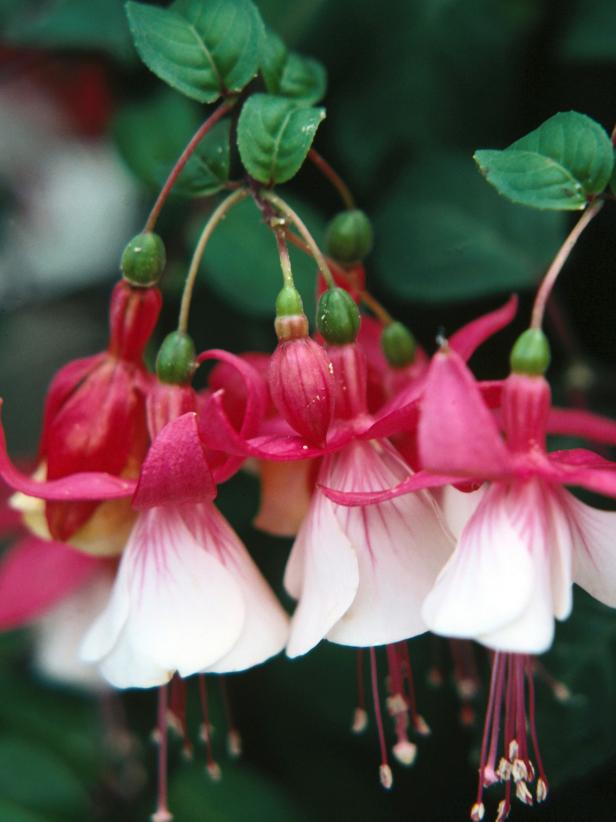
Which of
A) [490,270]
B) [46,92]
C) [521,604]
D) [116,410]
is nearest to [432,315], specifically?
[490,270]

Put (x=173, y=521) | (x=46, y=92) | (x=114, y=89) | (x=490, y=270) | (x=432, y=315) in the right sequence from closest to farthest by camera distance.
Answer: (x=173, y=521) < (x=490, y=270) < (x=432, y=315) < (x=114, y=89) < (x=46, y=92)

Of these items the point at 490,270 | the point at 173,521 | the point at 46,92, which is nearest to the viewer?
the point at 173,521

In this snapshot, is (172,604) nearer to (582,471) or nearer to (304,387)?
(304,387)

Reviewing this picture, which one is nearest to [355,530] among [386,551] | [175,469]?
[386,551]

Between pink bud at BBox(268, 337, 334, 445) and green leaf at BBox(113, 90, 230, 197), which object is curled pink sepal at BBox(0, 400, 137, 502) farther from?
green leaf at BBox(113, 90, 230, 197)

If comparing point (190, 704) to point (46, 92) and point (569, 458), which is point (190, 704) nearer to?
point (569, 458)

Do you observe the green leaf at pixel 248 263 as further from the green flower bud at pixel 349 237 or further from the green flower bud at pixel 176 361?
the green flower bud at pixel 176 361

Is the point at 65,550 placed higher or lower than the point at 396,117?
lower

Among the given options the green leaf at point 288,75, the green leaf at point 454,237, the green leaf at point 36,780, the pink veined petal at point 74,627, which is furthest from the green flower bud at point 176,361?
the green leaf at point 36,780
